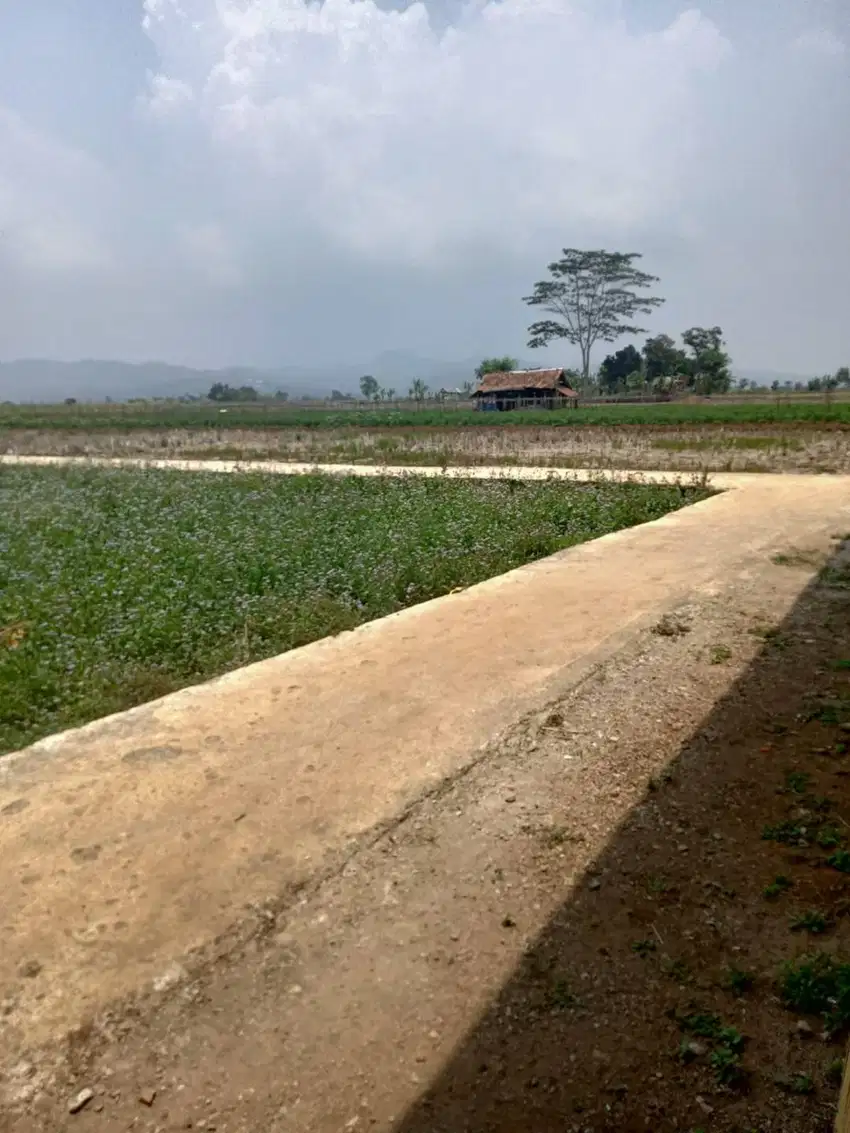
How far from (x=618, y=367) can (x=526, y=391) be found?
57.3ft

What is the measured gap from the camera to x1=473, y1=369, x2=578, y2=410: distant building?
160ft

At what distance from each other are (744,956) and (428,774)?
66.4 inches

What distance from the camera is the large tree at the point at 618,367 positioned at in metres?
63.1

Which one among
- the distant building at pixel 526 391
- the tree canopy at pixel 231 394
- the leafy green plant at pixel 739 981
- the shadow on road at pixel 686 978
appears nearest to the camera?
the shadow on road at pixel 686 978

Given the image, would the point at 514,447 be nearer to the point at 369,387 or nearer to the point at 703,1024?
the point at 703,1024

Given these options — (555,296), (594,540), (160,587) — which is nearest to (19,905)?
(160,587)

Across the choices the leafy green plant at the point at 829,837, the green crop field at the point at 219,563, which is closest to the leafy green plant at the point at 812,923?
the leafy green plant at the point at 829,837

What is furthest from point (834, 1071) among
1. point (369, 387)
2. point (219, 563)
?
point (369, 387)

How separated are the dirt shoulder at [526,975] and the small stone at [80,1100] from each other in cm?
2

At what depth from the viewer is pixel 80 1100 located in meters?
2.41

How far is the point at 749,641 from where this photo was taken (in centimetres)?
606

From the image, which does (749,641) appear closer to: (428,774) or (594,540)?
(428,774)

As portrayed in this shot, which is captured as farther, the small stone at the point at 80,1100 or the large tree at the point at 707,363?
the large tree at the point at 707,363

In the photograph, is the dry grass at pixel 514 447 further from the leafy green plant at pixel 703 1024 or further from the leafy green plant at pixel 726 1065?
the leafy green plant at pixel 726 1065
